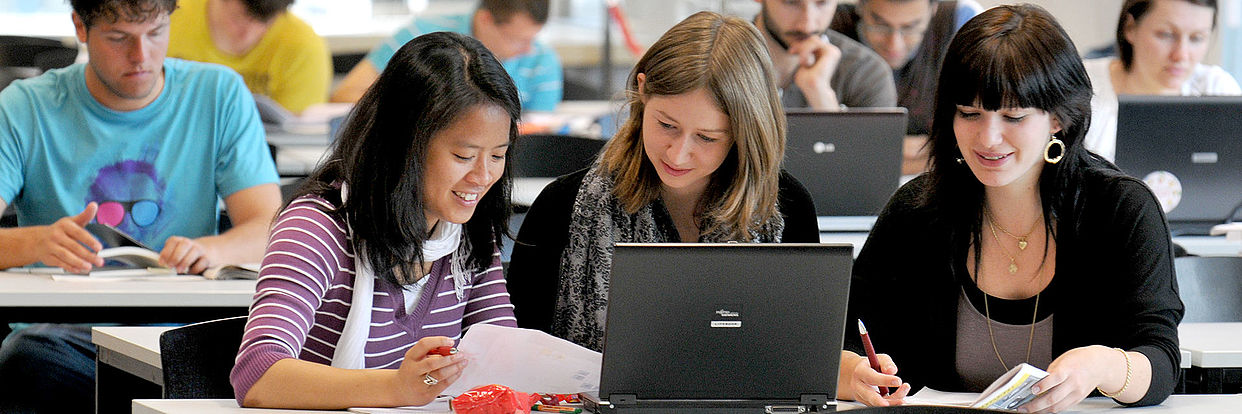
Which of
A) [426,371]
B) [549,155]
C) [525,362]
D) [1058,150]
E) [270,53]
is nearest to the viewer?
[426,371]

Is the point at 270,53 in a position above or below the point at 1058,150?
below

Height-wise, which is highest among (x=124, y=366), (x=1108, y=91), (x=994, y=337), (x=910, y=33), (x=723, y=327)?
(x=910, y=33)

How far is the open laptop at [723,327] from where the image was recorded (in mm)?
1389

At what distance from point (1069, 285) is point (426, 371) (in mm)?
925

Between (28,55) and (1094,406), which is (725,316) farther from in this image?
(28,55)

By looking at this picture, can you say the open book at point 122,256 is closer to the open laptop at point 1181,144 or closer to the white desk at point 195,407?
the white desk at point 195,407

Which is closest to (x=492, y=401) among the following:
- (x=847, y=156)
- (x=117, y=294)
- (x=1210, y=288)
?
(x=117, y=294)

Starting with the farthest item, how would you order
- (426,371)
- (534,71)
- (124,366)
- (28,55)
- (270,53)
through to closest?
(534,71) < (270,53) < (28,55) < (124,366) < (426,371)

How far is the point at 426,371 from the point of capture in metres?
1.40

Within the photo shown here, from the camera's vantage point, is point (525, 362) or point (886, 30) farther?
point (886, 30)

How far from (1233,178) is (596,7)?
413cm

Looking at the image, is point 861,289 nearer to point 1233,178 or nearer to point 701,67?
point 701,67

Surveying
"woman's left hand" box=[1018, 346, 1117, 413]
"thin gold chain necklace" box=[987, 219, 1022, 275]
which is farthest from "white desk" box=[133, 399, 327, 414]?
"thin gold chain necklace" box=[987, 219, 1022, 275]

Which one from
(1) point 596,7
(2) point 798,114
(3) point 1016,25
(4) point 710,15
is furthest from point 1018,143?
(1) point 596,7
